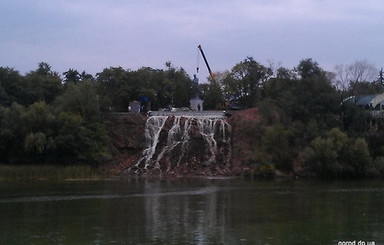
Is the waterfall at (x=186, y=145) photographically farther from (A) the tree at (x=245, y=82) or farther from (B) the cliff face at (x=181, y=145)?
(A) the tree at (x=245, y=82)

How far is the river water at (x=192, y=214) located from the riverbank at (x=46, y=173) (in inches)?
436

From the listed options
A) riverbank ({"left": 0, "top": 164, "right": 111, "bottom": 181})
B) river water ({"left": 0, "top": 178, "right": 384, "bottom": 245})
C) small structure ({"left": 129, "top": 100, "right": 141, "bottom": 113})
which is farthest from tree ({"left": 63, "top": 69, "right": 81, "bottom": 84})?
river water ({"left": 0, "top": 178, "right": 384, "bottom": 245})

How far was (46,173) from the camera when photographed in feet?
266

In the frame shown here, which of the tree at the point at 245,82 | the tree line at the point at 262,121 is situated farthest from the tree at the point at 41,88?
the tree at the point at 245,82

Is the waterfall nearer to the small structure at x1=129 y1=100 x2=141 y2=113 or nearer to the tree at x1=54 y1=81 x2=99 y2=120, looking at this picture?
the small structure at x1=129 y1=100 x2=141 y2=113

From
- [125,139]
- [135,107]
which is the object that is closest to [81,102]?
[125,139]

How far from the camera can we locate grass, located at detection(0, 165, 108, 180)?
7919cm

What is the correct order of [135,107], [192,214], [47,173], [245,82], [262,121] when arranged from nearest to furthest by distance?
[192,214]
[47,173]
[262,121]
[135,107]
[245,82]

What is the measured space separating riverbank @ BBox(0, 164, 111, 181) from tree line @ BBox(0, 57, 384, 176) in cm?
306

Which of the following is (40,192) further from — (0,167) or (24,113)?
(24,113)

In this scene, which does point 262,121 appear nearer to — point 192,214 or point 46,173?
point 46,173

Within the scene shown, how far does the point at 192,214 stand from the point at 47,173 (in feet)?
137

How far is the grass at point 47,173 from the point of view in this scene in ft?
260

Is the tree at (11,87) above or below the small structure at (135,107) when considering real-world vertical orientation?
above
